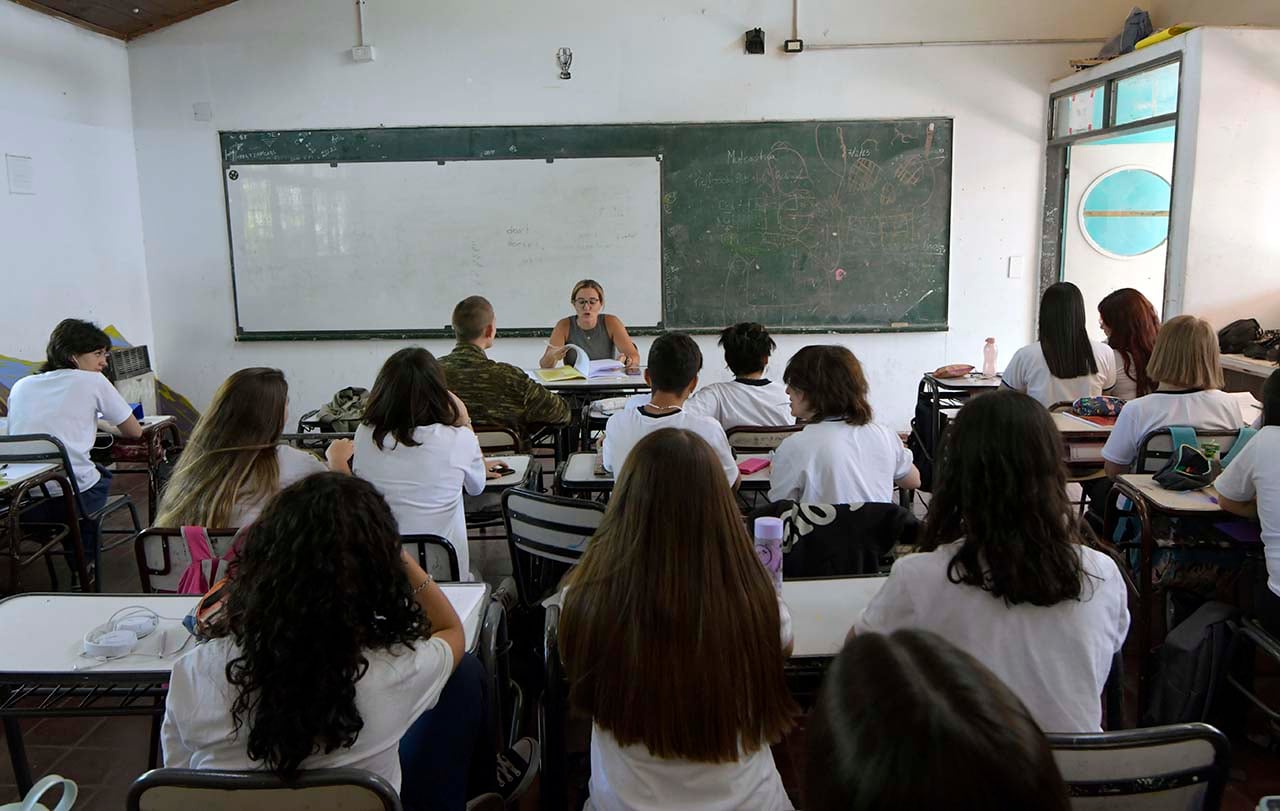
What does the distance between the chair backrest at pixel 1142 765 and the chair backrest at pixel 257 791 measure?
930mm

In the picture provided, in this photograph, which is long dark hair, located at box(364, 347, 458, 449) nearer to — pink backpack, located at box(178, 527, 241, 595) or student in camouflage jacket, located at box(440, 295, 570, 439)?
pink backpack, located at box(178, 527, 241, 595)

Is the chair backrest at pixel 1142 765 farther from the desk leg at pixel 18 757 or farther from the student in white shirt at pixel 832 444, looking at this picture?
the desk leg at pixel 18 757

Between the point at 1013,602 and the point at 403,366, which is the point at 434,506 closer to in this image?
the point at 403,366

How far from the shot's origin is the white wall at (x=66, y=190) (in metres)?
5.14

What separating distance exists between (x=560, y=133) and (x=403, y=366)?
12.5 feet

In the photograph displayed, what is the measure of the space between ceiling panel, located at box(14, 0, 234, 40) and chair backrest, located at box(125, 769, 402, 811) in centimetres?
566

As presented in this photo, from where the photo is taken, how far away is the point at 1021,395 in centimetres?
167

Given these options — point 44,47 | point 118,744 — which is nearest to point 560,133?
point 44,47

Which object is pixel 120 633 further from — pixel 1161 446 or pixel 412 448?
pixel 1161 446

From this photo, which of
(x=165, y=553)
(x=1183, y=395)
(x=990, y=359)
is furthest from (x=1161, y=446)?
(x=165, y=553)

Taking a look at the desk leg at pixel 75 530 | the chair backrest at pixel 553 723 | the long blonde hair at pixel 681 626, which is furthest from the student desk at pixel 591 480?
the desk leg at pixel 75 530

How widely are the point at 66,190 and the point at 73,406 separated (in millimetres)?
2498

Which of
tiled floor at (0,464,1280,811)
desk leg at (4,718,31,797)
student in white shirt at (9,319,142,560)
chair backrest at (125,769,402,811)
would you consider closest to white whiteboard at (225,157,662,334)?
student in white shirt at (9,319,142,560)

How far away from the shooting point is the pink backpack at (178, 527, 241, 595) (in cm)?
225
